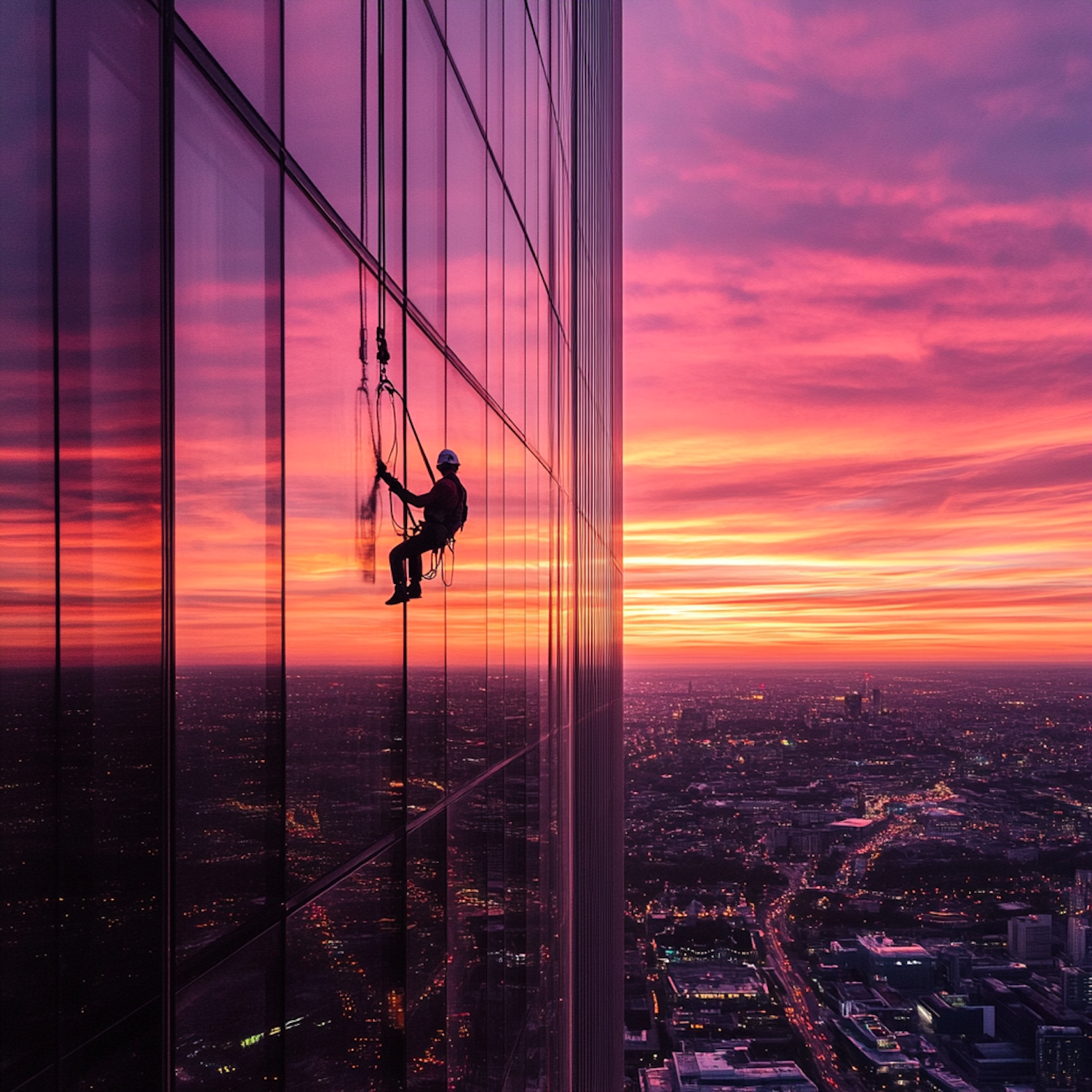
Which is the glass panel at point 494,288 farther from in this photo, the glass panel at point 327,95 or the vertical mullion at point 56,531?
the vertical mullion at point 56,531

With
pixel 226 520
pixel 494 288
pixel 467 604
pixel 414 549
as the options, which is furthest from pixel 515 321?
pixel 226 520

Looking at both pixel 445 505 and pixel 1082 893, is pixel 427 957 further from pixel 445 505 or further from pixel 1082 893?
pixel 1082 893

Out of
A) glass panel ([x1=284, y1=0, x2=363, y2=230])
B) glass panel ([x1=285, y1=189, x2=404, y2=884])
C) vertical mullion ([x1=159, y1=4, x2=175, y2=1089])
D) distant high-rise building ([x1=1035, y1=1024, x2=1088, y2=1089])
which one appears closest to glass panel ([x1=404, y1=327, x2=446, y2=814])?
glass panel ([x1=285, y1=189, x2=404, y2=884])

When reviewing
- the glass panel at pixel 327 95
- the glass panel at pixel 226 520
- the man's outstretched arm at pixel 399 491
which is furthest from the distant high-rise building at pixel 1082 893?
the glass panel at pixel 226 520

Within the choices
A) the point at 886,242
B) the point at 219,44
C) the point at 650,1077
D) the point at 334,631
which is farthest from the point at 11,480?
the point at 886,242

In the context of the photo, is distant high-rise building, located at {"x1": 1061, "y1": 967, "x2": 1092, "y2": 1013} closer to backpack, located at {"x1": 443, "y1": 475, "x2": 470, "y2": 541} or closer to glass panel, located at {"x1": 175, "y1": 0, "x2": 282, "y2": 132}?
backpack, located at {"x1": 443, "y1": 475, "x2": 470, "y2": 541}

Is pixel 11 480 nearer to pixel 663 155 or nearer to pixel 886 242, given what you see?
pixel 886 242
